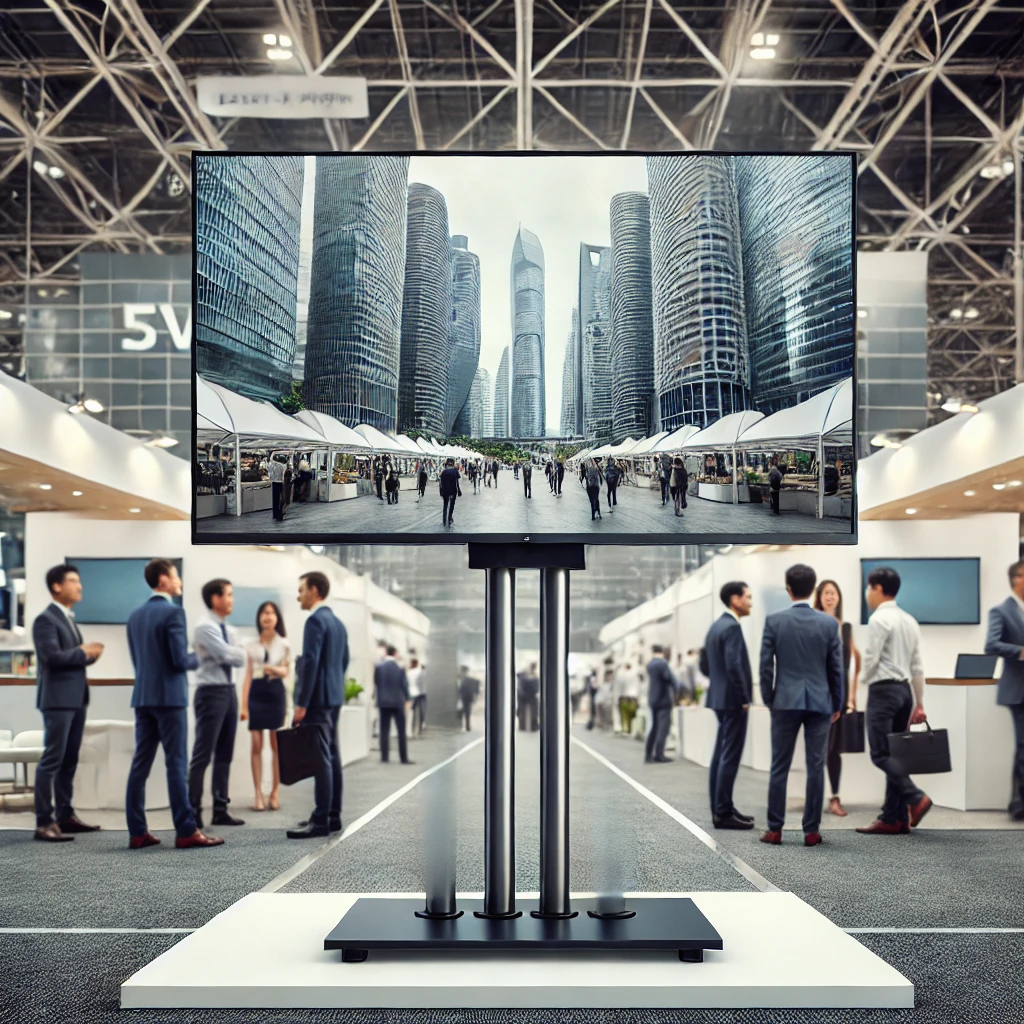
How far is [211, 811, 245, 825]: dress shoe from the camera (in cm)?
545

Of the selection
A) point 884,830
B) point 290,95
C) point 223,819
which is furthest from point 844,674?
point 290,95

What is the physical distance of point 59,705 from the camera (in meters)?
5.24

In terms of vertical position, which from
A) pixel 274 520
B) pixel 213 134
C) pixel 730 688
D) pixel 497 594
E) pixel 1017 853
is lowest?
pixel 1017 853

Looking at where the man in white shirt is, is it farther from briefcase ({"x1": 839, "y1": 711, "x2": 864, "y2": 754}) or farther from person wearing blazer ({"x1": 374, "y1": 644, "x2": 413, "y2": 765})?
person wearing blazer ({"x1": 374, "y1": 644, "x2": 413, "y2": 765})

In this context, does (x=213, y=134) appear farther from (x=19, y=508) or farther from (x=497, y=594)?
Answer: (x=497, y=594)

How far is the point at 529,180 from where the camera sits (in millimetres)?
2723

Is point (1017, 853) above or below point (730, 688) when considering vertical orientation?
below

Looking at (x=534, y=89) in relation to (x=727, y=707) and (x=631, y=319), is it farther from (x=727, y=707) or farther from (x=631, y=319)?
(x=631, y=319)

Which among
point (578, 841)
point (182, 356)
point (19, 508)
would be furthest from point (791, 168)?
point (182, 356)

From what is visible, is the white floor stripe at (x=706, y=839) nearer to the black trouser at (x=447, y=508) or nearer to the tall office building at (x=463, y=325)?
the black trouser at (x=447, y=508)

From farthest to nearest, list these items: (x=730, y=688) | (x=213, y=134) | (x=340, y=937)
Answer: (x=213, y=134), (x=730, y=688), (x=340, y=937)

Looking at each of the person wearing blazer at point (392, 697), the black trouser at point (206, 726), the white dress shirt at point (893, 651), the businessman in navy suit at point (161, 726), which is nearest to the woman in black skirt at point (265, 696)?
the black trouser at point (206, 726)

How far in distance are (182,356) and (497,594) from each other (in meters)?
7.61

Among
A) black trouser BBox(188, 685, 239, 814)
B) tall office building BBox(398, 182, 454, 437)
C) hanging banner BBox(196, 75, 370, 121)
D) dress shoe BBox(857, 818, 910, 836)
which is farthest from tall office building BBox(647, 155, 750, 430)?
hanging banner BBox(196, 75, 370, 121)
